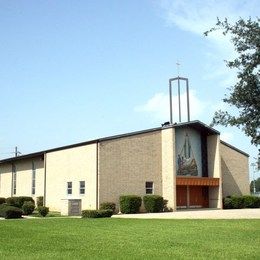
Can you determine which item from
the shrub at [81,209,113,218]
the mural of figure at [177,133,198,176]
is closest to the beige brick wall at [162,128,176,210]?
the mural of figure at [177,133,198,176]

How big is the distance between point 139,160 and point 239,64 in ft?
62.0

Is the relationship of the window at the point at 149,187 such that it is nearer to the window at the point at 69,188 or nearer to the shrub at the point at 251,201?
the window at the point at 69,188

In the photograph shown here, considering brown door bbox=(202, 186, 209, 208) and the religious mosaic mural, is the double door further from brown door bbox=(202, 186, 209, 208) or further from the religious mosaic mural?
the religious mosaic mural

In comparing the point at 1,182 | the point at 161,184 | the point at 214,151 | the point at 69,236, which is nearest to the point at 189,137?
the point at 214,151

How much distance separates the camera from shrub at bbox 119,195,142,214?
35.0 m

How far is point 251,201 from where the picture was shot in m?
43.4

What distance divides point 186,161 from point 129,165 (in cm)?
633

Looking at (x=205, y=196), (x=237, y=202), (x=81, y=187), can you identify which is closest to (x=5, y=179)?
(x=81, y=187)

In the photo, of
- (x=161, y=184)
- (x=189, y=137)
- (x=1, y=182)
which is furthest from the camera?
(x=1, y=182)

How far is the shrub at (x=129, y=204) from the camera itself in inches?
1378

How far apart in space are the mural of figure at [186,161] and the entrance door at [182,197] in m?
1.52

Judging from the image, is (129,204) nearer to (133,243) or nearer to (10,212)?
(10,212)

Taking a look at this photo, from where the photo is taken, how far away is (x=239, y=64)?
1977cm

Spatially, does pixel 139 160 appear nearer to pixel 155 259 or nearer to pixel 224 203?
pixel 224 203
